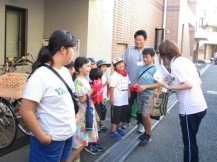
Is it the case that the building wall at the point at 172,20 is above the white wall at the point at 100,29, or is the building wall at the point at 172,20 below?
above

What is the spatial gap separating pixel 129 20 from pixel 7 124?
5611 mm

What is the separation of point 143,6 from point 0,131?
736 centimetres

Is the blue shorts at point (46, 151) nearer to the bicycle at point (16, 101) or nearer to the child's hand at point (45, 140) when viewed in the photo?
the child's hand at point (45, 140)

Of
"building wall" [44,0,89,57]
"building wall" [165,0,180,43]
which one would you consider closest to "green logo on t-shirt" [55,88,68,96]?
"building wall" [44,0,89,57]

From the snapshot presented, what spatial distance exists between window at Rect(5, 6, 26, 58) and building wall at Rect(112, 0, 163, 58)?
2.46m

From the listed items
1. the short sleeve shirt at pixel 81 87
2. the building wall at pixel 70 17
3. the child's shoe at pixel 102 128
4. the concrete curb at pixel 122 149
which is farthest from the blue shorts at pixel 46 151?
the building wall at pixel 70 17

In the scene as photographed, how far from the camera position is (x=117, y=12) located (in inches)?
307

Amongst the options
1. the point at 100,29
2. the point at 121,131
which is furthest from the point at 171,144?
the point at 100,29

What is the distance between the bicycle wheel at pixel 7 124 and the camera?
13.0ft

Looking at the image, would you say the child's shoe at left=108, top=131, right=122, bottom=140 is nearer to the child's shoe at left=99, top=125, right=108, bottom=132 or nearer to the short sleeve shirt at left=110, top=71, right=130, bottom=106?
the child's shoe at left=99, top=125, right=108, bottom=132

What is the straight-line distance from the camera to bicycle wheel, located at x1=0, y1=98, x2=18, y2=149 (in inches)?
156

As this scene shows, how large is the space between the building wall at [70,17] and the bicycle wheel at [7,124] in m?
2.75

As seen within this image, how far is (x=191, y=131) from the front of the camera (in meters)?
3.30

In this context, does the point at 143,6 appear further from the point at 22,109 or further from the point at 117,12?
the point at 22,109
